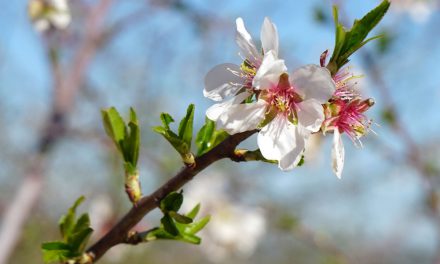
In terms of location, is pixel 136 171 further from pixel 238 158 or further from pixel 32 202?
pixel 32 202

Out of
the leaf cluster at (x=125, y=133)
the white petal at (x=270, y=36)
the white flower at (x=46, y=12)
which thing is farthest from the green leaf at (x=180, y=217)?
the white flower at (x=46, y=12)

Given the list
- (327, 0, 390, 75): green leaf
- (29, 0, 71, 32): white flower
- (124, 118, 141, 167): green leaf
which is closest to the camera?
(327, 0, 390, 75): green leaf

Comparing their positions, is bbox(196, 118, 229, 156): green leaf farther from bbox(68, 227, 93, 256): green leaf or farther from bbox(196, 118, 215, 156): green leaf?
bbox(68, 227, 93, 256): green leaf

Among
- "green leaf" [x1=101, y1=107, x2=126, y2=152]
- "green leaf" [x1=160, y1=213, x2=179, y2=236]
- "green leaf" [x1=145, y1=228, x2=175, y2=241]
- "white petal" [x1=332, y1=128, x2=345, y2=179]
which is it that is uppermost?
"green leaf" [x1=101, y1=107, x2=126, y2=152]

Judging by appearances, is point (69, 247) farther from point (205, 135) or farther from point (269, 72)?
point (269, 72)

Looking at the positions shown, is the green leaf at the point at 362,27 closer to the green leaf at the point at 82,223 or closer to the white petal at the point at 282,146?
the white petal at the point at 282,146

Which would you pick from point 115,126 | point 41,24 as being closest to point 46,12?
point 41,24

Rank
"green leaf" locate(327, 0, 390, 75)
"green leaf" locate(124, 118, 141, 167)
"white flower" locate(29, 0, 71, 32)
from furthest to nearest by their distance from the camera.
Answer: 1. "white flower" locate(29, 0, 71, 32)
2. "green leaf" locate(124, 118, 141, 167)
3. "green leaf" locate(327, 0, 390, 75)

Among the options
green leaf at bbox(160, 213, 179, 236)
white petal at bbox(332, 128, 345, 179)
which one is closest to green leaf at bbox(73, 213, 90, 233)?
green leaf at bbox(160, 213, 179, 236)
